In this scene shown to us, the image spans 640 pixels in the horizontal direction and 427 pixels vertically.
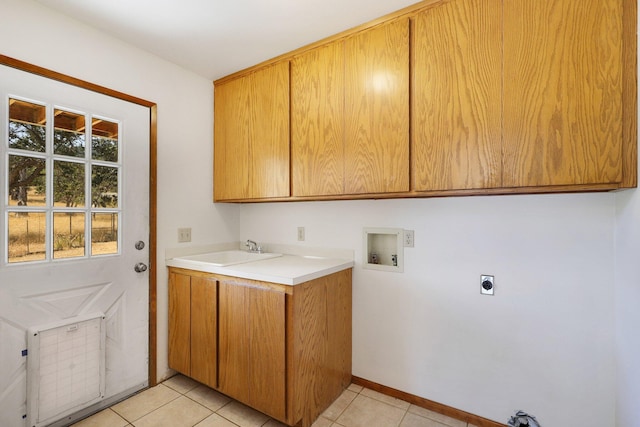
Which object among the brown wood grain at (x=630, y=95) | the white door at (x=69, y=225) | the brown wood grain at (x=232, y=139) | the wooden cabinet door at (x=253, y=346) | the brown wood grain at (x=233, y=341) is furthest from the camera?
the brown wood grain at (x=232, y=139)

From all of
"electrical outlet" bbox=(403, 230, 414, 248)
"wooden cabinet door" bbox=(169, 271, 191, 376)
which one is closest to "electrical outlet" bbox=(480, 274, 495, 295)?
"electrical outlet" bbox=(403, 230, 414, 248)

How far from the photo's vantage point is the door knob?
2.00 m

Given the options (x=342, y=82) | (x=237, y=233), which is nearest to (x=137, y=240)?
(x=237, y=233)

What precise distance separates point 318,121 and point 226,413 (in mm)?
1946

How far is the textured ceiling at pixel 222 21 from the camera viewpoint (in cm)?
158

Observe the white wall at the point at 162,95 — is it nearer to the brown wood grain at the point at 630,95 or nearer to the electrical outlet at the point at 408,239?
the electrical outlet at the point at 408,239

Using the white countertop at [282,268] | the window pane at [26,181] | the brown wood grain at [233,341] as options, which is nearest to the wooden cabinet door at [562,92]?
the white countertop at [282,268]

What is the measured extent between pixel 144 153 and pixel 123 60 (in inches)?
24.2

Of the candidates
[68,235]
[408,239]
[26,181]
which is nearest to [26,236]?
[68,235]

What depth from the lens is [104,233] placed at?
6.07 feet

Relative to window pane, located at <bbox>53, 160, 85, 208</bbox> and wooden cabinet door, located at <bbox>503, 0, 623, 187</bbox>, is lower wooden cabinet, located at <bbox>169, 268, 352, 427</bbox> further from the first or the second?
wooden cabinet door, located at <bbox>503, 0, 623, 187</bbox>

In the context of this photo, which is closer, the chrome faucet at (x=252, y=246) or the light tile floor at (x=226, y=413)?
the light tile floor at (x=226, y=413)

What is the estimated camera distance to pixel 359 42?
5.77 ft

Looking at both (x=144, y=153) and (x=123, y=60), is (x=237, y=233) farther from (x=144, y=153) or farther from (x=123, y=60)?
(x=123, y=60)
